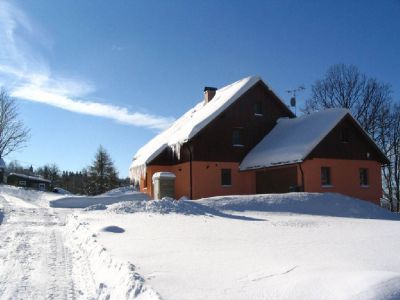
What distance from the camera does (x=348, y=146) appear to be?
24.0m

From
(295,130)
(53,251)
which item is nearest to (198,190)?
(295,130)

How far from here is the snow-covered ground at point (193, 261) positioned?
4742 millimetres

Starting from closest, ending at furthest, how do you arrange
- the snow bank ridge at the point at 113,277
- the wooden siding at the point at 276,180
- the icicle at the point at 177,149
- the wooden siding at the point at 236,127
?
the snow bank ridge at the point at 113,277 < the wooden siding at the point at 276,180 < the wooden siding at the point at 236,127 < the icicle at the point at 177,149

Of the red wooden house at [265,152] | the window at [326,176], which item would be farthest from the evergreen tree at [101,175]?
the window at [326,176]

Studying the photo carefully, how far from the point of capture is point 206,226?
1166cm

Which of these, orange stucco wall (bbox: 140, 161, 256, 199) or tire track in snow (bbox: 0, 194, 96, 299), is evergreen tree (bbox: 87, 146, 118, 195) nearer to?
orange stucco wall (bbox: 140, 161, 256, 199)

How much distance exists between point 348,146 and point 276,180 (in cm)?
439

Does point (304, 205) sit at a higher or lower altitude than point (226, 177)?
lower

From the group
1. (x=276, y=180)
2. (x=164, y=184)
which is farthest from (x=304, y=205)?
(x=164, y=184)

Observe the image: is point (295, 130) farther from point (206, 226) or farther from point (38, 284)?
point (38, 284)

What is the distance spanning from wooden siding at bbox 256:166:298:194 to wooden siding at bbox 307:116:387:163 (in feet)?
5.39

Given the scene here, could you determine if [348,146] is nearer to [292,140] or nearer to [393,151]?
[292,140]

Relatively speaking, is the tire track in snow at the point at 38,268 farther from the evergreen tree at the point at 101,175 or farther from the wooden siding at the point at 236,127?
the evergreen tree at the point at 101,175

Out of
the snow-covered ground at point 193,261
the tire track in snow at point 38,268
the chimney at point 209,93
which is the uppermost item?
the chimney at point 209,93
